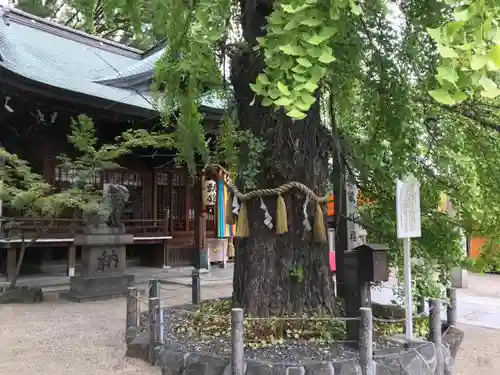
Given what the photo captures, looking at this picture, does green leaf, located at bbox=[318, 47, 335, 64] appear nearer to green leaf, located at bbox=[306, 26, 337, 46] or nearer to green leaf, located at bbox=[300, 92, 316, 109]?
green leaf, located at bbox=[306, 26, 337, 46]

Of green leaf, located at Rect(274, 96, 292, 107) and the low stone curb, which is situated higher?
green leaf, located at Rect(274, 96, 292, 107)

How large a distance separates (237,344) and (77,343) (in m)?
2.90

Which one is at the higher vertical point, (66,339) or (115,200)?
(115,200)

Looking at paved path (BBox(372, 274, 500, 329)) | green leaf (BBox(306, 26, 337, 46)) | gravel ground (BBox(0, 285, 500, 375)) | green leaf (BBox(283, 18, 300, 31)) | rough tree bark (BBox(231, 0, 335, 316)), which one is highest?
green leaf (BBox(283, 18, 300, 31))

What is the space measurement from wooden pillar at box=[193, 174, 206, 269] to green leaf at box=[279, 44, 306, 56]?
1063cm

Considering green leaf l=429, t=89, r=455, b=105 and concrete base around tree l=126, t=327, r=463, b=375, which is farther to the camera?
concrete base around tree l=126, t=327, r=463, b=375

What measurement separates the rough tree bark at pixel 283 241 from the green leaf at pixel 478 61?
2769 millimetres

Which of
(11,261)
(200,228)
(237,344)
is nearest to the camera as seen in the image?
(237,344)

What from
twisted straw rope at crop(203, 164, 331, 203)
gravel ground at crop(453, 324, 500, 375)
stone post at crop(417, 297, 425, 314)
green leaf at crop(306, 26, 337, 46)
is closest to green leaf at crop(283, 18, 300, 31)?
green leaf at crop(306, 26, 337, 46)

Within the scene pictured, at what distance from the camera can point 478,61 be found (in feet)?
5.87

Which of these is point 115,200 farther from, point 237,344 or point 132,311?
point 237,344

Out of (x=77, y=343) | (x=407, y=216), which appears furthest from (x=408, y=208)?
(x=77, y=343)

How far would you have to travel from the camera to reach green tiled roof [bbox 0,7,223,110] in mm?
9664

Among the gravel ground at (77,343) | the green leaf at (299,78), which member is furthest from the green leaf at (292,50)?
the gravel ground at (77,343)
